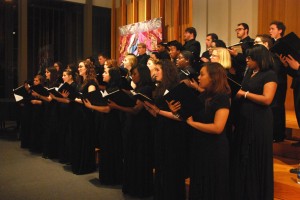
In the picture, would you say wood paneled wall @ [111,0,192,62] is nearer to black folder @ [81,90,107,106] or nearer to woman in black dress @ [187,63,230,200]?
black folder @ [81,90,107,106]

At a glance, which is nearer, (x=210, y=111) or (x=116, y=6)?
(x=210, y=111)

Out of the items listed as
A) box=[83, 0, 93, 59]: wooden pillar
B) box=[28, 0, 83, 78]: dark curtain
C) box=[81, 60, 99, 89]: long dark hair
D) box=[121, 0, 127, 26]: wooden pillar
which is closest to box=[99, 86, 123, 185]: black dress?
box=[81, 60, 99, 89]: long dark hair

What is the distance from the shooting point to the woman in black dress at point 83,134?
4.59m

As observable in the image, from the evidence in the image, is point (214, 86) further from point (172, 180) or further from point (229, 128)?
point (172, 180)

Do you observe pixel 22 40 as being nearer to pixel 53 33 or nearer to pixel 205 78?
pixel 53 33

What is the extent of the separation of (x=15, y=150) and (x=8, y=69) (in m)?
3.67

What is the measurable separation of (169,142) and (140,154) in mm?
657

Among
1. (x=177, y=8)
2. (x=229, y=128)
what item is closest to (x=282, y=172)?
(x=229, y=128)

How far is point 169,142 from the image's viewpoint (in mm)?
3158

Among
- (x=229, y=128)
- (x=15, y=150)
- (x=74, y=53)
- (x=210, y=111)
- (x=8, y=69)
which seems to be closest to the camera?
(x=210, y=111)

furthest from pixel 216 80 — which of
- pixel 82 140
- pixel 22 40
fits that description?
pixel 22 40

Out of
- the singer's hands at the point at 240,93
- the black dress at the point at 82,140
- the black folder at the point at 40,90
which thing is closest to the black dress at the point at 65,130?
the black dress at the point at 82,140

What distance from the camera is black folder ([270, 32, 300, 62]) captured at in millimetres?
2959

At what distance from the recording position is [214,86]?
A: 2.63 meters
